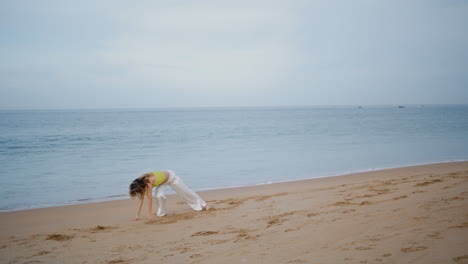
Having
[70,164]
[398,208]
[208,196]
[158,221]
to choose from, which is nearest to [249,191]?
[208,196]

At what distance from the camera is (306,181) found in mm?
12328

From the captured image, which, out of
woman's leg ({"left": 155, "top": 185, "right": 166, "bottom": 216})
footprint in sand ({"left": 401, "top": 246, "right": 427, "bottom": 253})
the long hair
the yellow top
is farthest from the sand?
the yellow top

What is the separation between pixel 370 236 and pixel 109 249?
3915 millimetres

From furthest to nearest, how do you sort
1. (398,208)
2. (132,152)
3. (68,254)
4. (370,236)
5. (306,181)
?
(132,152) < (306,181) < (398,208) < (68,254) < (370,236)

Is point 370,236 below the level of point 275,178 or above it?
above

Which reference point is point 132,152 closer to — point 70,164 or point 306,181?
point 70,164

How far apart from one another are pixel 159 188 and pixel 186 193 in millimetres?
626

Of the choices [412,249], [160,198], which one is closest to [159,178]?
[160,198]

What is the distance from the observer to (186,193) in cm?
791

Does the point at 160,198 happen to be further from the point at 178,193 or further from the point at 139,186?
the point at 139,186

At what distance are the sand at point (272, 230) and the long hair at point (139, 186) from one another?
0.63 m

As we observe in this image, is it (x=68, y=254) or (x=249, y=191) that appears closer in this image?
(x=68, y=254)

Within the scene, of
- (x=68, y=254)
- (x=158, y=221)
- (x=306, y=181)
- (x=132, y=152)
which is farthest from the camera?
(x=132, y=152)

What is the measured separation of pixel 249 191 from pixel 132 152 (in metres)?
13.9
